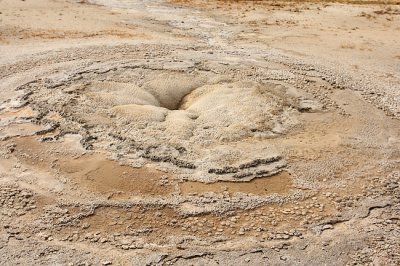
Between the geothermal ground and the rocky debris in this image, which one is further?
the rocky debris

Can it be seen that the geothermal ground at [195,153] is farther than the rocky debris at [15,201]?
No

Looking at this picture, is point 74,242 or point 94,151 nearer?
point 74,242

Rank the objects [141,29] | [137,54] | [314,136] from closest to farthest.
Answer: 1. [314,136]
2. [137,54]
3. [141,29]

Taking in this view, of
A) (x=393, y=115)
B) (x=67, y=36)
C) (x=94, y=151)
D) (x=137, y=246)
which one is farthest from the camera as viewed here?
(x=67, y=36)

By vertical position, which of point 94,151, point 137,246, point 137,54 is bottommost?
point 137,246

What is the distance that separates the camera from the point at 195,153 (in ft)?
22.7

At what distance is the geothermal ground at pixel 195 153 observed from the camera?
5.34 meters

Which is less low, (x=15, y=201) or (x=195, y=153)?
(x=195, y=153)

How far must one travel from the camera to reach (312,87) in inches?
372

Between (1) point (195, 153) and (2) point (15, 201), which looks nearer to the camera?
(2) point (15, 201)

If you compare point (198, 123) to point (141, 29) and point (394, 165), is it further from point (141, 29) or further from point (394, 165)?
point (141, 29)

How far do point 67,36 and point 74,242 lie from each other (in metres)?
8.77

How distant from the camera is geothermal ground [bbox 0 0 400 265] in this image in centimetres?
534

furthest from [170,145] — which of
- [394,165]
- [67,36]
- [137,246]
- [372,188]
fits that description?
[67,36]
